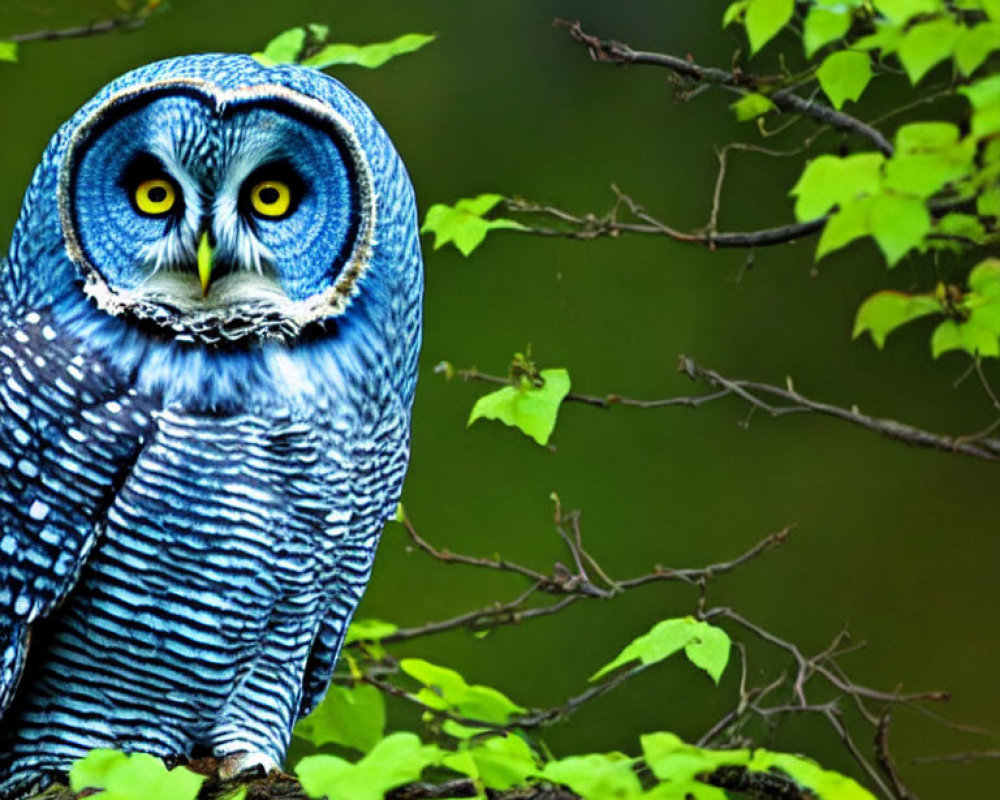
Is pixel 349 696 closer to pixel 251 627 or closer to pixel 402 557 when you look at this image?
pixel 251 627

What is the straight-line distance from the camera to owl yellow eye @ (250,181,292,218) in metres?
1.54

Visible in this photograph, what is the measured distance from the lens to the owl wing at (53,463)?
1544 millimetres

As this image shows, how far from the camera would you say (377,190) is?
1604mm

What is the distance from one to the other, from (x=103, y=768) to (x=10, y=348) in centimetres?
58

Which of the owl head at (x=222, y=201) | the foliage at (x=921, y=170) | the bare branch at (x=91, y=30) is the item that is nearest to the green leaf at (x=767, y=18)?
the foliage at (x=921, y=170)

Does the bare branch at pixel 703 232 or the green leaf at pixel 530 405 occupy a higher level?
the bare branch at pixel 703 232

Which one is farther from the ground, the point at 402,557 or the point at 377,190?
the point at 377,190

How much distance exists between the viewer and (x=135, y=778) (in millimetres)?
1118

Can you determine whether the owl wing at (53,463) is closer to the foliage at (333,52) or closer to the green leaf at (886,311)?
the foliage at (333,52)

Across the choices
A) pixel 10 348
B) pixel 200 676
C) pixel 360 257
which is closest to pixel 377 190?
pixel 360 257

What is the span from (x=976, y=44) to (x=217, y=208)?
0.77m

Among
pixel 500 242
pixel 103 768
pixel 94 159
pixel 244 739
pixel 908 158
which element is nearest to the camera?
pixel 908 158

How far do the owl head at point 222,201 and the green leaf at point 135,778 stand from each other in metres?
0.52

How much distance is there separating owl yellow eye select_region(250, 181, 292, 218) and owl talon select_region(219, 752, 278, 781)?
608 mm
